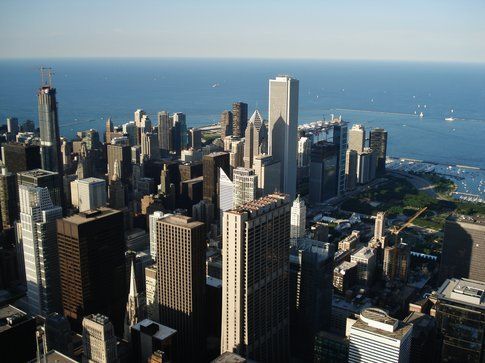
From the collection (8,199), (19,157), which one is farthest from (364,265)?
(19,157)

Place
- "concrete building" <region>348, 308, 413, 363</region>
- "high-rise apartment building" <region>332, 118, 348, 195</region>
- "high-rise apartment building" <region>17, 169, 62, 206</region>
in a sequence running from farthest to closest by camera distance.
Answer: "high-rise apartment building" <region>332, 118, 348, 195</region>, "high-rise apartment building" <region>17, 169, 62, 206</region>, "concrete building" <region>348, 308, 413, 363</region>

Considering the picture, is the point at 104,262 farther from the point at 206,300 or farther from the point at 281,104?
the point at 281,104

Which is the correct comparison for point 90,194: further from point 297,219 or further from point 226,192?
point 297,219

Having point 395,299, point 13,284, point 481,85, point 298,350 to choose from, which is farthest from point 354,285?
point 481,85

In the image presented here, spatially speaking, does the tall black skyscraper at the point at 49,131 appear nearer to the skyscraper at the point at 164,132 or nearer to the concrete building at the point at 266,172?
the concrete building at the point at 266,172

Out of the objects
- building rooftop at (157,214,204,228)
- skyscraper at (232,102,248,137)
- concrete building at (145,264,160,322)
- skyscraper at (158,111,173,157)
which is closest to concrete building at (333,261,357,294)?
concrete building at (145,264,160,322)

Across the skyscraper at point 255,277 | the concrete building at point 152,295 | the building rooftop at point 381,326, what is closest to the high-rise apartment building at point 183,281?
the concrete building at point 152,295

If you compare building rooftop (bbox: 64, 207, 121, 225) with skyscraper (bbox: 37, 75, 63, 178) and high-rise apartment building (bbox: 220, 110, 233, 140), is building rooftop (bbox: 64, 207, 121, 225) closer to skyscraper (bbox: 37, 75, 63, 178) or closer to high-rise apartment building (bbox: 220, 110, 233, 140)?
skyscraper (bbox: 37, 75, 63, 178)
